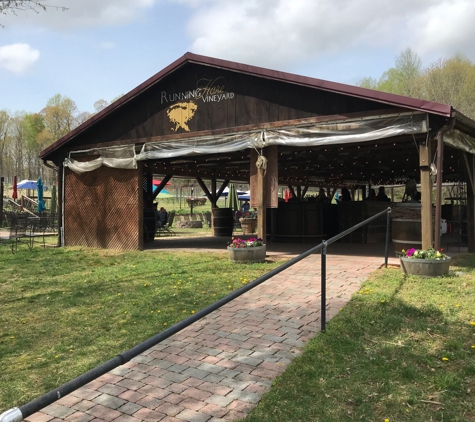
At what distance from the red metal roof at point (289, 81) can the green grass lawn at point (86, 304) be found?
3.64 m

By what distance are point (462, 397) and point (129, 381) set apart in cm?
244

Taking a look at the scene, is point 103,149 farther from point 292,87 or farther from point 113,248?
point 292,87

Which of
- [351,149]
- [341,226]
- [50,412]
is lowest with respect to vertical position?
[50,412]

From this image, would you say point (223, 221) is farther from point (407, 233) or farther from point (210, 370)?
point (210, 370)

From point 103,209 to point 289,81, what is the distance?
6.38 meters

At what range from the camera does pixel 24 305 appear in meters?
5.85

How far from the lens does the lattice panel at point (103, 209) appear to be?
1167 centimetres

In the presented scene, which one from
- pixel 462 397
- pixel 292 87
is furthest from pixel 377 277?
pixel 292 87

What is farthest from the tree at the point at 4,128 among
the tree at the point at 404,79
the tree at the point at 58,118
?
the tree at the point at 404,79

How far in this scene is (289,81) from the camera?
29.2 ft

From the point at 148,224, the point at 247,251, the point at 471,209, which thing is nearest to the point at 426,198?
the point at 471,209

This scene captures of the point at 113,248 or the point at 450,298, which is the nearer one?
the point at 450,298

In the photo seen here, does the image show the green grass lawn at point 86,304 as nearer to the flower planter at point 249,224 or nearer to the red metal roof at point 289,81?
the red metal roof at point 289,81

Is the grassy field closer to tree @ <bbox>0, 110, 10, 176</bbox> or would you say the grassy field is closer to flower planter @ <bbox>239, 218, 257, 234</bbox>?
flower planter @ <bbox>239, 218, 257, 234</bbox>
